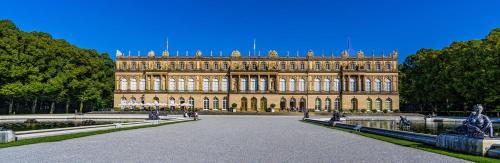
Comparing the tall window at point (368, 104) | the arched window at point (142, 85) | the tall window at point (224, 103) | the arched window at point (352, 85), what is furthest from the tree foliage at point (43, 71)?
the tall window at point (368, 104)

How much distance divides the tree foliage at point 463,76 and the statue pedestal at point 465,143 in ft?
105

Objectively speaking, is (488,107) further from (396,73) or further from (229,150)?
(229,150)

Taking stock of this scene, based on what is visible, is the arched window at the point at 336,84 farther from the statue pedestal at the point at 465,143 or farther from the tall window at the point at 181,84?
the statue pedestal at the point at 465,143

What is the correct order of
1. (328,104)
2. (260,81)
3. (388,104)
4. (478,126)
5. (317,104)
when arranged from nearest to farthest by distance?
(478,126)
(388,104)
(328,104)
(317,104)
(260,81)

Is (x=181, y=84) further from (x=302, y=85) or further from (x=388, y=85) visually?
(x=388, y=85)

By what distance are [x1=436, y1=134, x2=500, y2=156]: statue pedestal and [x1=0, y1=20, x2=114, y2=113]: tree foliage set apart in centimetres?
4886

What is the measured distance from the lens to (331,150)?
1368 cm

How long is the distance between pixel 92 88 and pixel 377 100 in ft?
157

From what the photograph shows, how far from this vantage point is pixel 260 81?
78.2m

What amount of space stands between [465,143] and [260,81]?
2597 inches

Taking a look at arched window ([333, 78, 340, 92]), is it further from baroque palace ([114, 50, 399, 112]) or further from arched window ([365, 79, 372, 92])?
arched window ([365, 79, 372, 92])

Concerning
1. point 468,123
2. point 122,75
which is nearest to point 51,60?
point 122,75

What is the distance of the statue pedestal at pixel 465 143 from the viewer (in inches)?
458

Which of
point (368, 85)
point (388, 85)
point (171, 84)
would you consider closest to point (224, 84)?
point (171, 84)
